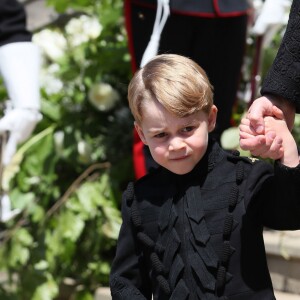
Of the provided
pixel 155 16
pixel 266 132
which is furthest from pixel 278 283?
pixel 266 132

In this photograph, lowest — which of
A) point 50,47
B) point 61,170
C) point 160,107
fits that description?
point 61,170

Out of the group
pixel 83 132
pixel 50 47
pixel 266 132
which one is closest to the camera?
pixel 266 132

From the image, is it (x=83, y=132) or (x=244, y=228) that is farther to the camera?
(x=83, y=132)

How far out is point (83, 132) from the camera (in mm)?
4121

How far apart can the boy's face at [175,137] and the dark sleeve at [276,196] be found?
0.15 m

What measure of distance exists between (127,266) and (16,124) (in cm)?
103

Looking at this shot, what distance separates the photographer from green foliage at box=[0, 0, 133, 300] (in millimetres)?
3732

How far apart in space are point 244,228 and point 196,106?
0.30 meters

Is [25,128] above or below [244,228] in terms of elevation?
below

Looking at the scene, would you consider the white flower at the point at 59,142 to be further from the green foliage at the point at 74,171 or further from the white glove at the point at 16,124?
the white glove at the point at 16,124

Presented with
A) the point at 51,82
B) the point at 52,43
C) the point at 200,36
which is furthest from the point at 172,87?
the point at 52,43

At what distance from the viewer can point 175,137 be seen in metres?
1.98

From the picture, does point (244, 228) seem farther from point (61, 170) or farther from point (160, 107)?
point (61, 170)

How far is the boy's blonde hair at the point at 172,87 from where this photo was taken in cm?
196
